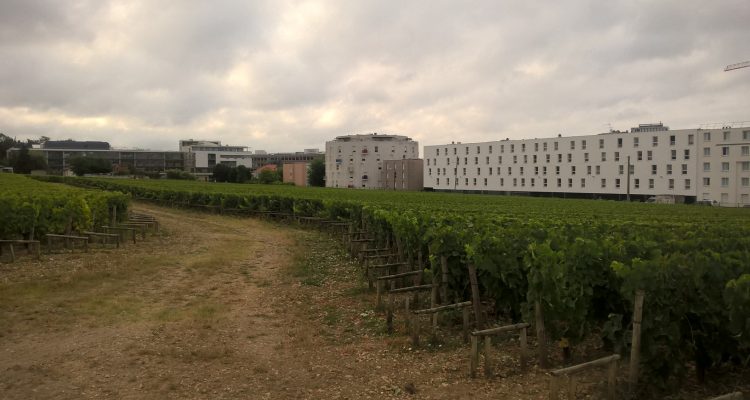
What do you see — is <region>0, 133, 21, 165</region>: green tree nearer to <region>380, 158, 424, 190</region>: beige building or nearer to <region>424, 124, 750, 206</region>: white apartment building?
<region>380, 158, 424, 190</region>: beige building

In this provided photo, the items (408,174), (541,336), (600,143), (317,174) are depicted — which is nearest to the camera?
(541,336)

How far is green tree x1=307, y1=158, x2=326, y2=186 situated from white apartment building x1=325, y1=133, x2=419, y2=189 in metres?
7.44

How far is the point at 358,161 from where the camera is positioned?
474ft

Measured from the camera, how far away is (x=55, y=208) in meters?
20.4

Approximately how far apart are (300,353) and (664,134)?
90.5 m

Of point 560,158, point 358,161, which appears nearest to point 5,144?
point 358,161

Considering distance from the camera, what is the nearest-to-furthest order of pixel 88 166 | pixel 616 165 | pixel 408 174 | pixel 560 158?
pixel 616 165, pixel 560 158, pixel 88 166, pixel 408 174

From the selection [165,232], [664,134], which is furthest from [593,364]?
[664,134]

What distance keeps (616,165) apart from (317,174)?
276ft

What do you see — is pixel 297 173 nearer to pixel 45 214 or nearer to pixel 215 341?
pixel 45 214

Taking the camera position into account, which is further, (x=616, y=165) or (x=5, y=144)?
(x=5, y=144)

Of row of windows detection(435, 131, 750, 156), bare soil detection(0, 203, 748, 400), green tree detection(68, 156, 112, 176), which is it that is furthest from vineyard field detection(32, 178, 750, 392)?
green tree detection(68, 156, 112, 176)

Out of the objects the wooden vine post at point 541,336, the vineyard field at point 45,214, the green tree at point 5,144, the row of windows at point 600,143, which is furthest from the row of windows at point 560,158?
the green tree at point 5,144

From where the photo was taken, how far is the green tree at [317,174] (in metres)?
154
